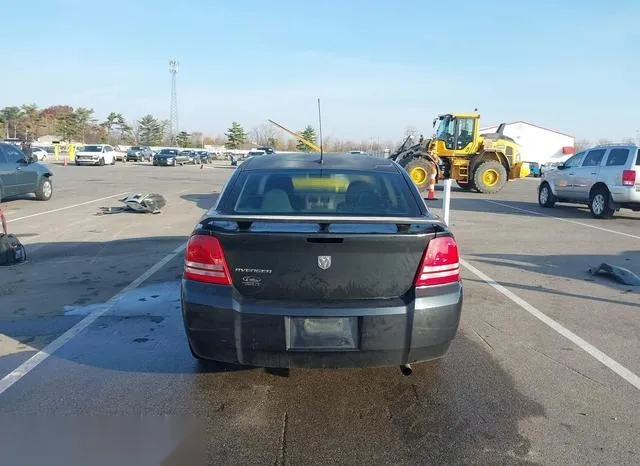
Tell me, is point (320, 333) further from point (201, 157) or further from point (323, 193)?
point (201, 157)

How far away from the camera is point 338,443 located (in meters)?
3.02

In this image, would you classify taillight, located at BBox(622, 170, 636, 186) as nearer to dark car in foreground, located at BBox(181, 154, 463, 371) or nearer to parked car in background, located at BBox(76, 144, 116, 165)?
dark car in foreground, located at BBox(181, 154, 463, 371)

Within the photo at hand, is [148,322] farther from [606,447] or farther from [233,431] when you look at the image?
[606,447]

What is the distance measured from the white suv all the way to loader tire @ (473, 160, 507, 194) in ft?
18.7

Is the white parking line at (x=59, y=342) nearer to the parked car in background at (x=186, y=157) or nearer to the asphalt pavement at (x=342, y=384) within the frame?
the asphalt pavement at (x=342, y=384)

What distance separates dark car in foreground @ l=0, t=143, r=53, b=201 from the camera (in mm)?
13578

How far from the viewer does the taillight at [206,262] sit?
3.28 metres

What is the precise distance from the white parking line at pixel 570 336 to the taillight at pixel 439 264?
1719 mm

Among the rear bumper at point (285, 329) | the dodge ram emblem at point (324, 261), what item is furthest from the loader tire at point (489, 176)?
the dodge ram emblem at point (324, 261)

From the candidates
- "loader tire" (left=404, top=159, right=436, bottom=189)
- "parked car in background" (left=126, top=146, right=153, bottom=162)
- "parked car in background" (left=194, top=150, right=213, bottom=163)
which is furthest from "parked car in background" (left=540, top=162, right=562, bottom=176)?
"parked car in background" (left=126, top=146, right=153, bottom=162)

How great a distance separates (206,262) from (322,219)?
774 millimetres

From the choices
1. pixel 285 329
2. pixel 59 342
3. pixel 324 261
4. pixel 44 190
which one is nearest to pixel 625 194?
pixel 324 261

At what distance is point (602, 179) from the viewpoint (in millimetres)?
13875

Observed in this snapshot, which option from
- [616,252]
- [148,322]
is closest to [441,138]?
[616,252]
